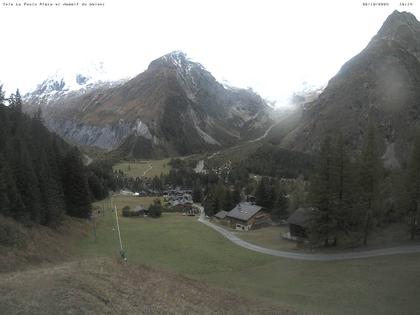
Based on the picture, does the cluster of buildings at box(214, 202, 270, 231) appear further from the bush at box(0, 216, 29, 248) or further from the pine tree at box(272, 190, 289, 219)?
the bush at box(0, 216, 29, 248)

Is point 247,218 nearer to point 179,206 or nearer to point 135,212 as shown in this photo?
point 135,212

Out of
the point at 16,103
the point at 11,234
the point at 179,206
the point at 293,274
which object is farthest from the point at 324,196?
the point at 179,206

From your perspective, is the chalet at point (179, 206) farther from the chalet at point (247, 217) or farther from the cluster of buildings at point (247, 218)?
the chalet at point (247, 217)

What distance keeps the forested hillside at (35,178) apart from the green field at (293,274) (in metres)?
8.51

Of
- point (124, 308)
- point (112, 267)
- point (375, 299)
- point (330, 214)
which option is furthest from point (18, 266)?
point (330, 214)

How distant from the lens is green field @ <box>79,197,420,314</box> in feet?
105

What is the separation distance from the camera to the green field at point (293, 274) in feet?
105

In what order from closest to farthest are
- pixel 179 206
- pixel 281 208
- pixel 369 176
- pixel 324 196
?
1. pixel 369 176
2. pixel 324 196
3. pixel 281 208
4. pixel 179 206

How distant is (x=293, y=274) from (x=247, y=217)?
58.6m

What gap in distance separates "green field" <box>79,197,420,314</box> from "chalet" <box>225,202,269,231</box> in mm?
28919


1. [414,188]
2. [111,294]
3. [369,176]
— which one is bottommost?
[111,294]

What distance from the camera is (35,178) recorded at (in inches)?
2499

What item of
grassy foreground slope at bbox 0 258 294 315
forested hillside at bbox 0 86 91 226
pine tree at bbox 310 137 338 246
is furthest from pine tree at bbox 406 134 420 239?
forested hillside at bbox 0 86 91 226

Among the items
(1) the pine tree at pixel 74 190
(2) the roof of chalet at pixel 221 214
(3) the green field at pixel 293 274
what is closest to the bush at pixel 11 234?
(3) the green field at pixel 293 274
